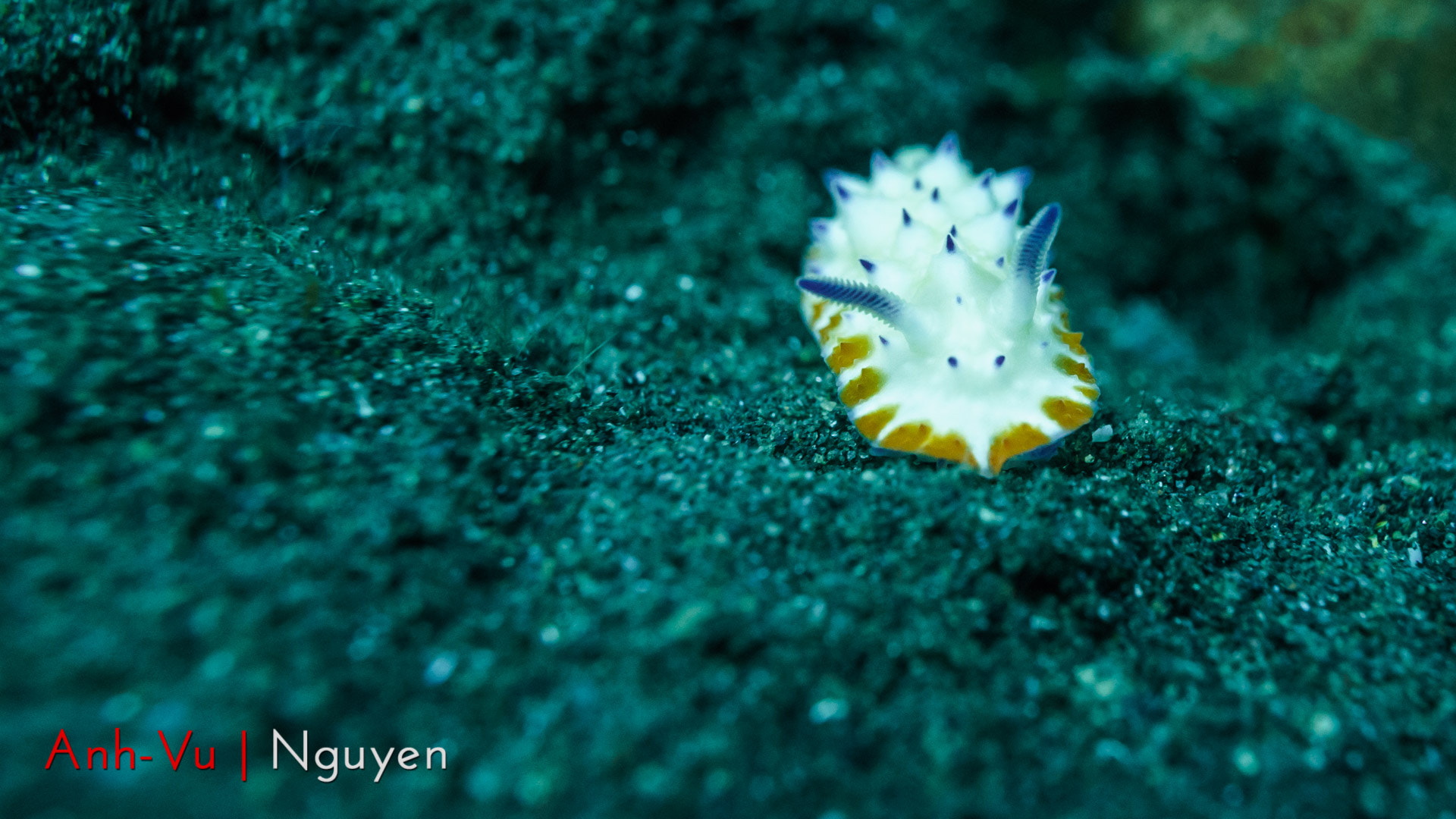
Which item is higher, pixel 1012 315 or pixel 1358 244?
pixel 1358 244

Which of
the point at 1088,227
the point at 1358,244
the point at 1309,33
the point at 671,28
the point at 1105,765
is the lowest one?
the point at 1105,765

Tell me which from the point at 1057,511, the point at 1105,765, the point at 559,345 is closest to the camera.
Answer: the point at 1105,765

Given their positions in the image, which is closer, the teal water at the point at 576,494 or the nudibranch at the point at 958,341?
the teal water at the point at 576,494

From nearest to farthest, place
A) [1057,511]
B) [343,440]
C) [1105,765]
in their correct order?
[1105,765], [343,440], [1057,511]

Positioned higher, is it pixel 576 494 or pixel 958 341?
pixel 958 341

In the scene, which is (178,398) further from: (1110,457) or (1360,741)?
(1360,741)

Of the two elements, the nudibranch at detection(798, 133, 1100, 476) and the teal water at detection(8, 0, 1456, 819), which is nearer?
the teal water at detection(8, 0, 1456, 819)

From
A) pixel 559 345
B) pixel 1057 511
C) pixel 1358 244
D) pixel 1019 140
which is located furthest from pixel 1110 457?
pixel 1358 244

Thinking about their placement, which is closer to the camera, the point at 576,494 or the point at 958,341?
the point at 576,494
